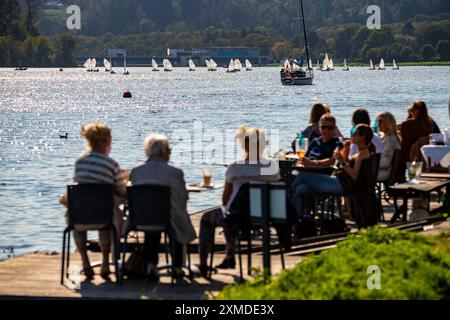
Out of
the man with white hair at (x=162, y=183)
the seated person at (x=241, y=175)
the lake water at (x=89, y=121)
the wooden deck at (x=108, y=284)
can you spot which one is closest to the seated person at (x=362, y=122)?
the wooden deck at (x=108, y=284)

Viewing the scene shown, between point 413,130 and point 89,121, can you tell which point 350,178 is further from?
point 89,121

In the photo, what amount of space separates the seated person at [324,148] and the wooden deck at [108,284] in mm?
1482

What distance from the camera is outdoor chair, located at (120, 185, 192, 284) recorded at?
429 inches

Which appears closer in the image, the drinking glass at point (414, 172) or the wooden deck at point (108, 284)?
the wooden deck at point (108, 284)

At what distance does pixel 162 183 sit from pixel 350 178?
297 centimetres

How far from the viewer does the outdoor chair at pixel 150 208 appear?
35.8ft

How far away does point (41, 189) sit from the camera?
3050 cm

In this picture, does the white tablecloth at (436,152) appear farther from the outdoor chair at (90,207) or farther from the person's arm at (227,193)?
the outdoor chair at (90,207)

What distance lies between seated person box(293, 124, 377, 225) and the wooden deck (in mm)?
809
